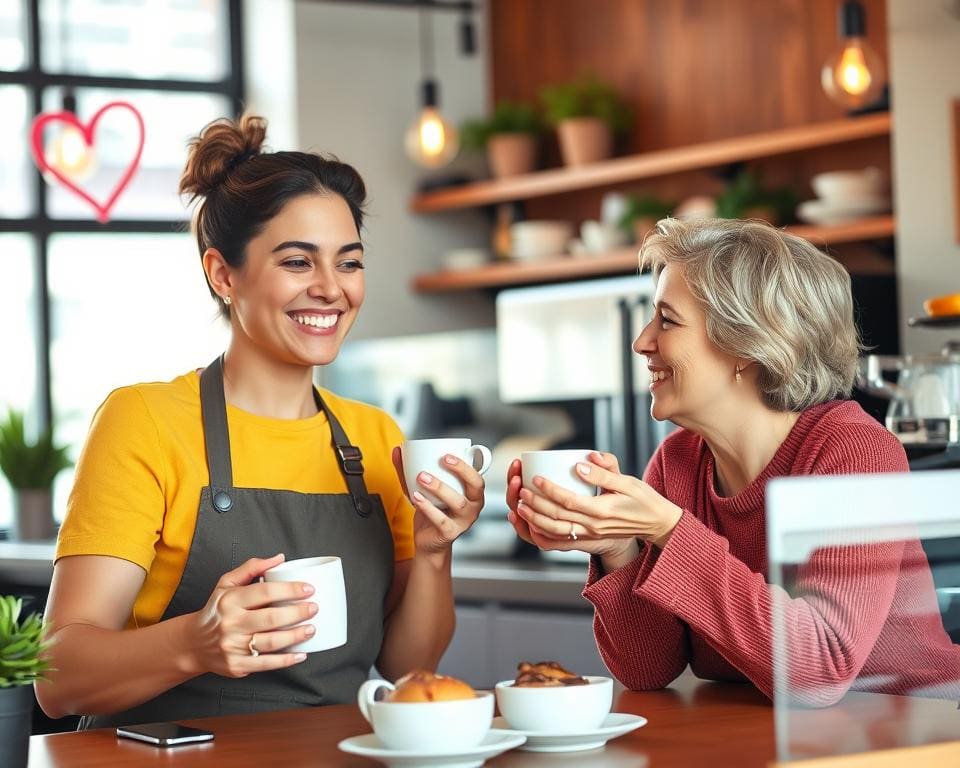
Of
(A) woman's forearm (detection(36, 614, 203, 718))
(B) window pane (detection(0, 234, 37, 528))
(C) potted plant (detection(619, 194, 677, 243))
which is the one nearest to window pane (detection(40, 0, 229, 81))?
(B) window pane (detection(0, 234, 37, 528))

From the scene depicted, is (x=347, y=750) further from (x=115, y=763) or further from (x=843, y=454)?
(x=843, y=454)

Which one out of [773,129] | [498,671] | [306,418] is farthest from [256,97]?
[306,418]

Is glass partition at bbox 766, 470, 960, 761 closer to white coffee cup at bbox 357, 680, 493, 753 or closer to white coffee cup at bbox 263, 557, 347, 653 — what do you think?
white coffee cup at bbox 357, 680, 493, 753

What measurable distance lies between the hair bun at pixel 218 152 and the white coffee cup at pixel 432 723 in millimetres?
1028

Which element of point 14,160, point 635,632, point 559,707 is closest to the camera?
point 559,707

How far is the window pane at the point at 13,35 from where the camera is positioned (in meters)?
5.44

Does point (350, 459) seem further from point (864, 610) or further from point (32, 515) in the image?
point (32, 515)

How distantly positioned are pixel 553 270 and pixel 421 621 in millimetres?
3215

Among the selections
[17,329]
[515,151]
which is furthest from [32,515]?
[515,151]

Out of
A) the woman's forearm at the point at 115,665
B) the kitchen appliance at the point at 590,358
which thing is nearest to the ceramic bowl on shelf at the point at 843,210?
the kitchen appliance at the point at 590,358

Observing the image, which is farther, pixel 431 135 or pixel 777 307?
pixel 431 135

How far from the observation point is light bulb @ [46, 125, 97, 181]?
477cm

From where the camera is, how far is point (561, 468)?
1592mm

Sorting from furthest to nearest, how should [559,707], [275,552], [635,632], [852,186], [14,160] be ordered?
[14,160]
[852,186]
[275,552]
[635,632]
[559,707]
